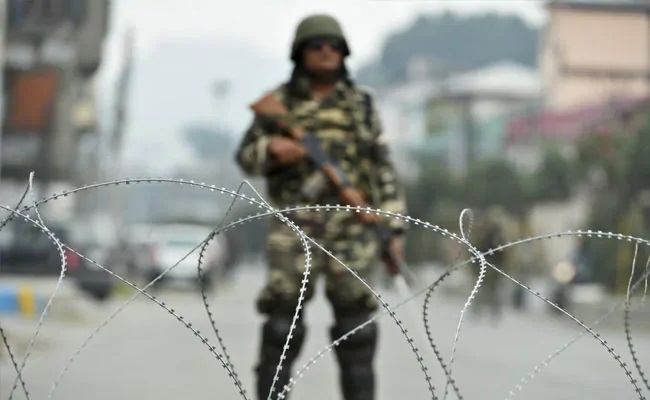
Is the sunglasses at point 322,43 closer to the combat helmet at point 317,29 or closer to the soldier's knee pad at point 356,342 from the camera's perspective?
the combat helmet at point 317,29

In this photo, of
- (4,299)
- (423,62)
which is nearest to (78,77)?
(4,299)

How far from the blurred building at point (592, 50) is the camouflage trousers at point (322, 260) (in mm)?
72319

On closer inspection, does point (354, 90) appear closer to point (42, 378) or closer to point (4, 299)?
point (42, 378)

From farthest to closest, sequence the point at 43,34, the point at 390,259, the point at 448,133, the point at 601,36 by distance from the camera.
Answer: the point at 448,133 < the point at 601,36 < the point at 43,34 < the point at 390,259

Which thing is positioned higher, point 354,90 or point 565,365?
point 354,90

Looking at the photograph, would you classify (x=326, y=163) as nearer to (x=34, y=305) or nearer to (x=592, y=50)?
(x=34, y=305)

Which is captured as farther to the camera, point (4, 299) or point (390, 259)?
point (4, 299)

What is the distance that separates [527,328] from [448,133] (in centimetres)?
7940

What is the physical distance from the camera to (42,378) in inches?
400

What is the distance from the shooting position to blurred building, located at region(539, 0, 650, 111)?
78.6 meters

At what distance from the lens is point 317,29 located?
6355 mm

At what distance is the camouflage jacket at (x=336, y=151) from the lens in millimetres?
6473

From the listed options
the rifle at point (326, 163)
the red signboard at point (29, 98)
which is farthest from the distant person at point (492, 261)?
the red signboard at point (29, 98)

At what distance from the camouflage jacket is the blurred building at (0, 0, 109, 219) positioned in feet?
119
